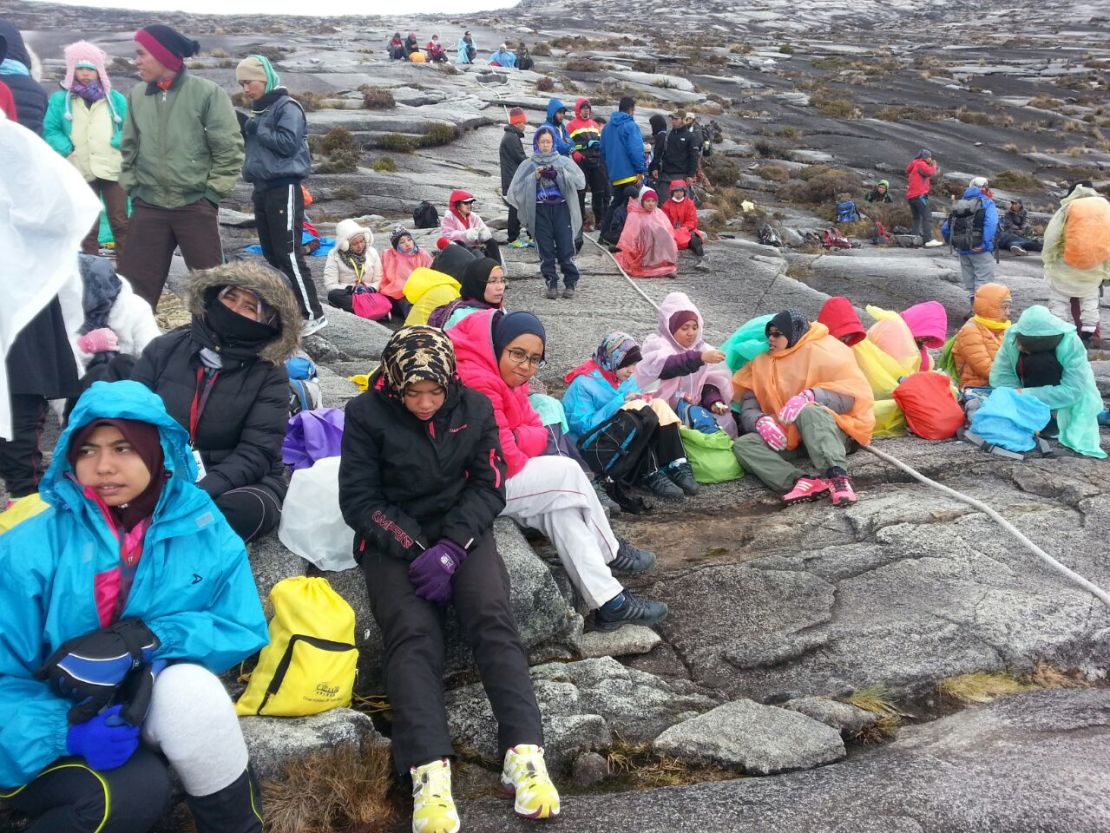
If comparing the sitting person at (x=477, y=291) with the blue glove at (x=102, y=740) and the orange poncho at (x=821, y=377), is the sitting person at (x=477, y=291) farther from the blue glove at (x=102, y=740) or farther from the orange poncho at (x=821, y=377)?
the blue glove at (x=102, y=740)

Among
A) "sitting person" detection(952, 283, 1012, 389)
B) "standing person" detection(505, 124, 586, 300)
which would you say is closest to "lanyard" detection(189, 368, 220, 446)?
"sitting person" detection(952, 283, 1012, 389)

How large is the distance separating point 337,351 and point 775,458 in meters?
4.49

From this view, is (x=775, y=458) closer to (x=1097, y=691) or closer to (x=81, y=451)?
(x=1097, y=691)

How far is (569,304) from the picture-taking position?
36.6 ft

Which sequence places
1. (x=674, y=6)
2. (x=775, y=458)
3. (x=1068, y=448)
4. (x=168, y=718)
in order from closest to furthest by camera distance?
(x=168, y=718)
(x=775, y=458)
(x=1068, y=448)
(x=674, y=6)

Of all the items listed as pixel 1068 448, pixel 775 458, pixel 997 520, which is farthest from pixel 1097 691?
pixel 1068 448

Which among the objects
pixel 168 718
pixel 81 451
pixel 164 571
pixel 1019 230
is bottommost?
pixel 1019 230

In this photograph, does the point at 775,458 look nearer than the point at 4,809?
No

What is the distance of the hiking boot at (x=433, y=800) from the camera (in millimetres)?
2834

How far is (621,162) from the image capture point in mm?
14031

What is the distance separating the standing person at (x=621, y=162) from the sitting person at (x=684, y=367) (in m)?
7.51

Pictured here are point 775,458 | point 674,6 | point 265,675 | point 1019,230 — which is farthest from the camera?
point 674,6

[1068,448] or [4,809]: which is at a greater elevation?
[4,809]

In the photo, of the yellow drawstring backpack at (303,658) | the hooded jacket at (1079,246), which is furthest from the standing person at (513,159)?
the yellow drawstring backpack at (303,658)
